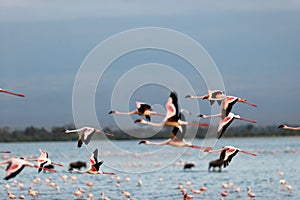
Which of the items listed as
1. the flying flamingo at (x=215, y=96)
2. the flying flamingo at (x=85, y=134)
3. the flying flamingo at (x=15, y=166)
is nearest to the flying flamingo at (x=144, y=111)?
the flying flamingo at (x=85, y=134)

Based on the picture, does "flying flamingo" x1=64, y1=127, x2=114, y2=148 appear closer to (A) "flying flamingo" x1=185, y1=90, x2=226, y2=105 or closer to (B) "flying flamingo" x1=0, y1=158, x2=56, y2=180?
(B) "flying flamingo" x1=0, y1=158, x2=56, y2=180

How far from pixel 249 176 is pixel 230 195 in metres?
10.5

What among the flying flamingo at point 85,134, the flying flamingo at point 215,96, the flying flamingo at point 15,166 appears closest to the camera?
the flying flamingo at point 15,166

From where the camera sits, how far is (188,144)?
583 inches

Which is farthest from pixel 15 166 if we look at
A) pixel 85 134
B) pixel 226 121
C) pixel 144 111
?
pixel 226 121

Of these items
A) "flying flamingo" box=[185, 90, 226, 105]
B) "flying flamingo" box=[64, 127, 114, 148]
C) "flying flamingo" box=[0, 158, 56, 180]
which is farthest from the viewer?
"flying flamingo" box=[185, 90, 226, 105]

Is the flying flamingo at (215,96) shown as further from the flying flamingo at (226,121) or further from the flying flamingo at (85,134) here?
the flying flamingo at (85,134)

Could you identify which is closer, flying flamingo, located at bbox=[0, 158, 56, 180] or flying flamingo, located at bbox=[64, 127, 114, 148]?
flying flamingo, located at bbox=[0, 158, 56, 180]

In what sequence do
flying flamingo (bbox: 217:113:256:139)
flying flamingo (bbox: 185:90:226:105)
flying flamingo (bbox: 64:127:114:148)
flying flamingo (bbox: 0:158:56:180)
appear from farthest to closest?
1. flying flamingo (bbox: 185:90:226:105)
2. flying flamingo (bbox: 64:127:114:148)
3. flying flamingo (bbox: 217:113:256:139)
4. flying flamingo (bbox: 0:158:56:180)

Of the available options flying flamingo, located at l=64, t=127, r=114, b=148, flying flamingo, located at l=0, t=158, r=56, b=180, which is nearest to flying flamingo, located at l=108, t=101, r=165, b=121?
flying flamingo, located at l=64, t=127, r=114, b=148

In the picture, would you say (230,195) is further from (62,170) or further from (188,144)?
(62,170)

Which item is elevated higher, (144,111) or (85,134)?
(144,111)

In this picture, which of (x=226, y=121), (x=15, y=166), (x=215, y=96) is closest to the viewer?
(x=15, y=166)

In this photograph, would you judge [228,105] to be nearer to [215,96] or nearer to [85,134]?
[215,96]
